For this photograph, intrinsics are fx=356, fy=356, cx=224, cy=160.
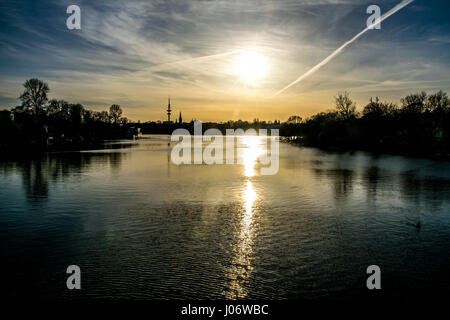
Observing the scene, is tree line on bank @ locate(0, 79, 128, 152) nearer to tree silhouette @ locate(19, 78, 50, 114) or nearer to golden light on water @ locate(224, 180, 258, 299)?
tree silhouette @ locate(19, 78, 50, 114)

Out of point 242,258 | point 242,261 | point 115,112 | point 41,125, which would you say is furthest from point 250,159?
point 115,112

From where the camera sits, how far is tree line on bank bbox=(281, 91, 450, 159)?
64375 mm

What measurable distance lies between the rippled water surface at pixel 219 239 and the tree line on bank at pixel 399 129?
44.5 m

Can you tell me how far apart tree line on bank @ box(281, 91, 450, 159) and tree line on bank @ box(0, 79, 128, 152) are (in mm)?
66434

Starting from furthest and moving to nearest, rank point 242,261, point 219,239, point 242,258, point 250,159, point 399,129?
point 399,129 < point 250,159 < point 219,239 < point 242,258 < point 242,261

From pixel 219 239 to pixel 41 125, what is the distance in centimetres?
8106

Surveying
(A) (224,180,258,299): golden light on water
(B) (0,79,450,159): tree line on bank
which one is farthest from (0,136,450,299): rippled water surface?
(B) (0,79,450,159): tree line on bank

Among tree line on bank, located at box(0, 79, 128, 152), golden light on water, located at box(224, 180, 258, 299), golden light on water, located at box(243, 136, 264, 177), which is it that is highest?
tree line on bank, located at box(0, 79, 128, 152)

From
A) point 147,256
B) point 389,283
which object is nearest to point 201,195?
point 147,256

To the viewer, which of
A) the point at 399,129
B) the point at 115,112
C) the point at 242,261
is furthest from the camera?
the point at 115,112

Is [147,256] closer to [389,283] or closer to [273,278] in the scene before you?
[273,278]

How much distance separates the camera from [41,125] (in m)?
81.8

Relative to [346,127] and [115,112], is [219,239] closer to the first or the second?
[346,127]
